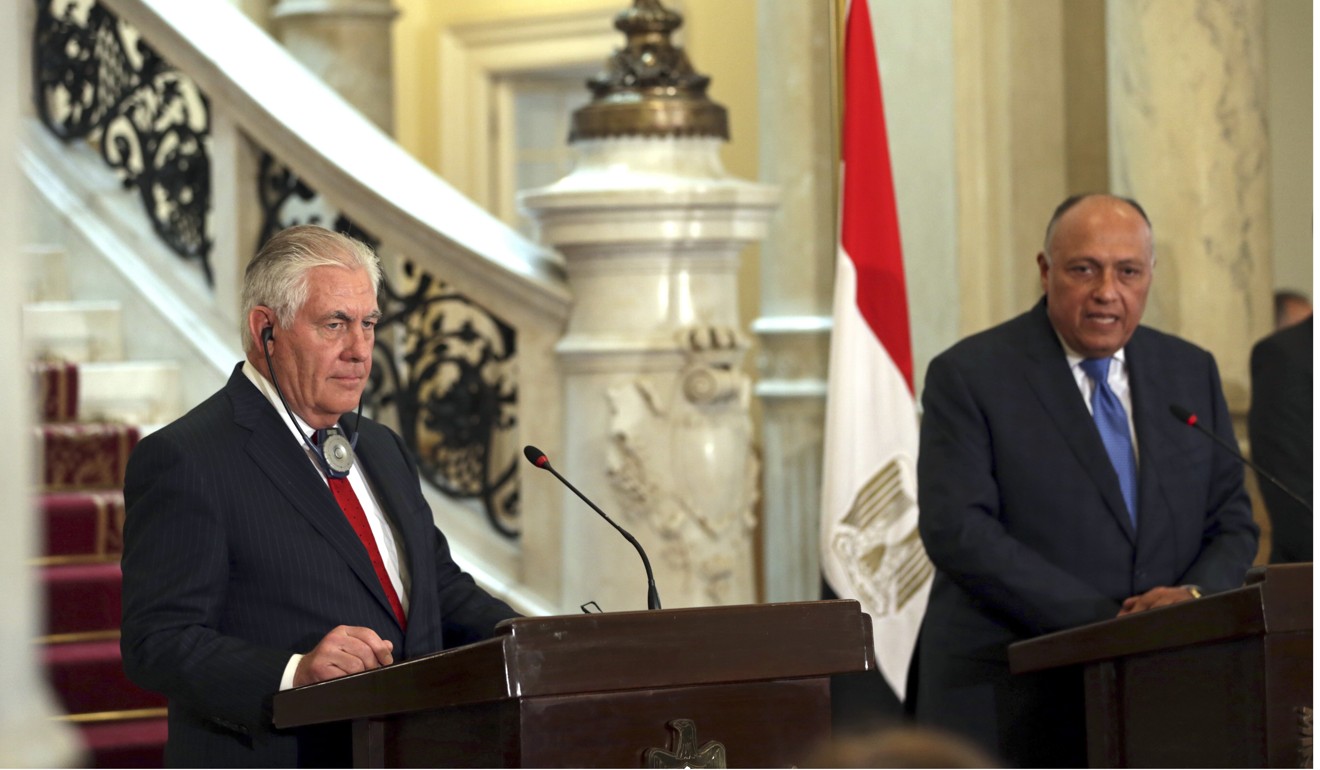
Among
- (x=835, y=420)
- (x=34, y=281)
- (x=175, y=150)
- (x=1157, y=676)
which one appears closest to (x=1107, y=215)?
(x=1157, y=676)

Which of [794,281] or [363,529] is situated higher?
[794,281]

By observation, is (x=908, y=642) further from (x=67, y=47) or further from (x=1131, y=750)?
(x=67, y=47)

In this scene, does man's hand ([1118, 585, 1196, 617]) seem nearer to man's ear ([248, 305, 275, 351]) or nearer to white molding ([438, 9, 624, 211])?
man's ear ([248, 305, 275, 351])

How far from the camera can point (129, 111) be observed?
645 cm

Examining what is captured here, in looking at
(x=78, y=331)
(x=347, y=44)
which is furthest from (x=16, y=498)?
(x=347, y=44)

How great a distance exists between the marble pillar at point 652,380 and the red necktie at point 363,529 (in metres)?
2.36

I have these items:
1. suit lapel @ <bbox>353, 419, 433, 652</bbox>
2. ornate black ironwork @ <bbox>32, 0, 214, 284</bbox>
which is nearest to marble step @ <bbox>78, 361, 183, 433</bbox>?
ornate black ironwork @ <bbox>32, 0, 214, 284</bbox>

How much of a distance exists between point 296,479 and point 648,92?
9.30ft

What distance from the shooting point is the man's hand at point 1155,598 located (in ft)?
11.0

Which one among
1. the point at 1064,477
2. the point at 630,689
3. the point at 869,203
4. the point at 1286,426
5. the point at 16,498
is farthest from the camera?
the point at 869,203

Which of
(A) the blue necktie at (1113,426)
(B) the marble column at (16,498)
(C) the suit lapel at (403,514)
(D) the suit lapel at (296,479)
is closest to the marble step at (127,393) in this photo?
(C) the suit lapel at (403,514)

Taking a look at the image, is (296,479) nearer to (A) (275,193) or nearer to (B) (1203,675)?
(B) (1203,675)

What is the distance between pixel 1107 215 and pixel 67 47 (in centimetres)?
435

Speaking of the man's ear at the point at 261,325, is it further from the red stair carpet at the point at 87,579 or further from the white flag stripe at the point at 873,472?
the white flag stripe at the point at 873,472
